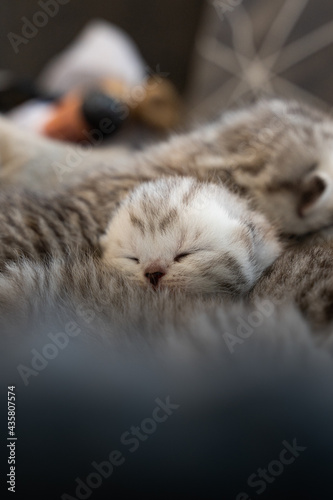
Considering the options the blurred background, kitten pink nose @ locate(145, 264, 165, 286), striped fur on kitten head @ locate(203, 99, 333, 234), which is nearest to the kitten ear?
striped fur on kitten head @ locate(203, 99, 333, 234)

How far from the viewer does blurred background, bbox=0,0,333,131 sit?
1.63 m

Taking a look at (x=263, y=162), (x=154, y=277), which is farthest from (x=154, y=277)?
(x=263, y=162)

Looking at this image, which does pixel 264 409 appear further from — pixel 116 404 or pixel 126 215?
pixel 126 215

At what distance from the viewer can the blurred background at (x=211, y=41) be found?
1632 mm

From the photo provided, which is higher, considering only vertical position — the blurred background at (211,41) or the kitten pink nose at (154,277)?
the blurred background at (211,41)

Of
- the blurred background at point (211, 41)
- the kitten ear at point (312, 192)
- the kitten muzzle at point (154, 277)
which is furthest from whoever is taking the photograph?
the blurred background at point (211, 41)

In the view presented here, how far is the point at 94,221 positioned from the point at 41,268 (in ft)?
0.57

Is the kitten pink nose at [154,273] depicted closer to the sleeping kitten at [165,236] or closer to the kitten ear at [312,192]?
the sleeping kitten at [165,236]

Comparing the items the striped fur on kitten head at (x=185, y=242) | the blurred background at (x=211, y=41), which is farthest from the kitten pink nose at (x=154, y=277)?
the blurred background at (x=211, y=41)

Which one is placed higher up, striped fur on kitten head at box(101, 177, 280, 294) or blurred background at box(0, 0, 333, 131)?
blurred background at box(0, 0, 333, 131)

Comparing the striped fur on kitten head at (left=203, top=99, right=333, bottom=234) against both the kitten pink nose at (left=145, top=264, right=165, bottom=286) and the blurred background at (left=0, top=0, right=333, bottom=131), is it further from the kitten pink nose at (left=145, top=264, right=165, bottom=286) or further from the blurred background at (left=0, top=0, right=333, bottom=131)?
the blurred background at (left=0, top=0, right=333, bottom=131)

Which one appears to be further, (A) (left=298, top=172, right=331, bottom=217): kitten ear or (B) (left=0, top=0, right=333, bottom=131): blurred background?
(B) (left=0, top=0, right=333, bottom=131): blurred background

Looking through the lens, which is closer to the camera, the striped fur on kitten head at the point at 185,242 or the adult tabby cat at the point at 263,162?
the striped fur on kitten head at the point at 185,242

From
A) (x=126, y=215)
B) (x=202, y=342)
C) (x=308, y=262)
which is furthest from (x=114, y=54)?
(x=202, y=342)
